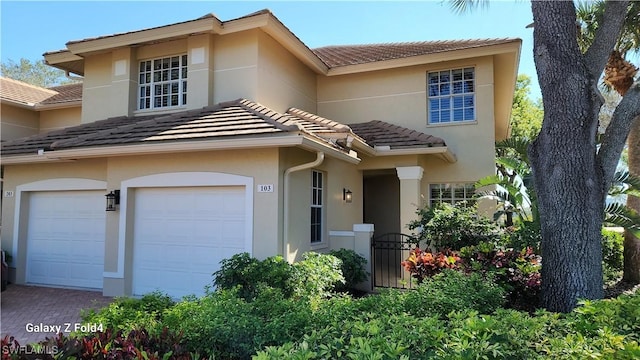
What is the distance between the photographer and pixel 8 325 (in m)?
7.39

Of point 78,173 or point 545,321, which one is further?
point 78,173

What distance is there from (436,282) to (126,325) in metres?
4.07

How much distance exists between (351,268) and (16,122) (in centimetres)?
1434

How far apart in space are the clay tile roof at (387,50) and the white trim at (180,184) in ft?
21.8

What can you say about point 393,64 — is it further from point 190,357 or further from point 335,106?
point 190,357

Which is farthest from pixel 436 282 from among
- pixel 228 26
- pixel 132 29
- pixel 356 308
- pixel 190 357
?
pixel 132 29

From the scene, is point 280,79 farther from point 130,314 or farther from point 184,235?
point 130,314

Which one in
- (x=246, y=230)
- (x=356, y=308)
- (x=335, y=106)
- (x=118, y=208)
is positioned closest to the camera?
(x=356, y=308)

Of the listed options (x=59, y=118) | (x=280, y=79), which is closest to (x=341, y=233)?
(x=280, y=79)

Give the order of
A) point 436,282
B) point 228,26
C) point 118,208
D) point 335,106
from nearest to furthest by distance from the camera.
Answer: point 436,282 → point 118,208 → point 228,26 → point 335,106

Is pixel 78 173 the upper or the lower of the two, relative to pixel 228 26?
lower

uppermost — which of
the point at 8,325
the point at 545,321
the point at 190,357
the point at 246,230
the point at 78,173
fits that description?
the point at 78,173

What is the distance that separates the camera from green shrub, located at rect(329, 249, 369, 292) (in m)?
9.23

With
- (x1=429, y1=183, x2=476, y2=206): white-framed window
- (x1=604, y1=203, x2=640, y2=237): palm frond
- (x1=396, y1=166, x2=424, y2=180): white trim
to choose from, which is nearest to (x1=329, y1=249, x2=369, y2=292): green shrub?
(x1=396, y1=166, x2=424, y2=180): white trim
